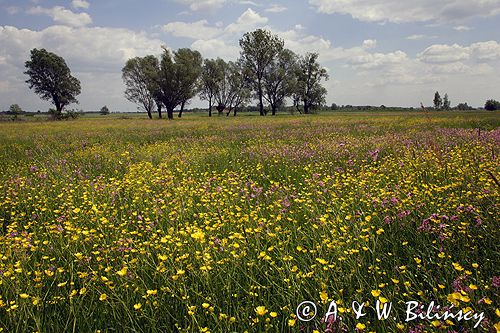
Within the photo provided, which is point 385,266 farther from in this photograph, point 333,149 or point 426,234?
point 333,149

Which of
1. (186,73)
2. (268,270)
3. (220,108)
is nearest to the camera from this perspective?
(268,270)

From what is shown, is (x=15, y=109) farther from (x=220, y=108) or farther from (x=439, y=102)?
(x=439, y=102)

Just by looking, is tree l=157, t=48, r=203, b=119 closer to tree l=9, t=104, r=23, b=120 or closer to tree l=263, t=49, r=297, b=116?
tree l=263, t=49, r=297, b=116

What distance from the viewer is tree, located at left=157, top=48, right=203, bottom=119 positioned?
60.0 meters

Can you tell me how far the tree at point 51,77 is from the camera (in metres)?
66.0

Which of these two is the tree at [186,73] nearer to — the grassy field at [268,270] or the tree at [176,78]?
the tree at [176,78]

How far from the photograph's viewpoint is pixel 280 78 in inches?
2648

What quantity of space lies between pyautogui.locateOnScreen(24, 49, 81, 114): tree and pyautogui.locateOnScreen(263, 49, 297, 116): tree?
43.5 meters

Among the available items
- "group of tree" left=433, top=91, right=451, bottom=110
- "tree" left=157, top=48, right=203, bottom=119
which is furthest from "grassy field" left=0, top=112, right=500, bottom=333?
"tree" left=157, top=48, right=203, bottom=119

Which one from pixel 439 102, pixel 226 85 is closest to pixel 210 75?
pixel 226 85

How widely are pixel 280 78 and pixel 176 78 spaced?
22086 millimetres

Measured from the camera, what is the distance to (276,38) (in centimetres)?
6400

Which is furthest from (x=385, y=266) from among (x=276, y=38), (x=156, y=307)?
(x=276, y=38)

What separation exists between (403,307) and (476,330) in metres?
0.48
